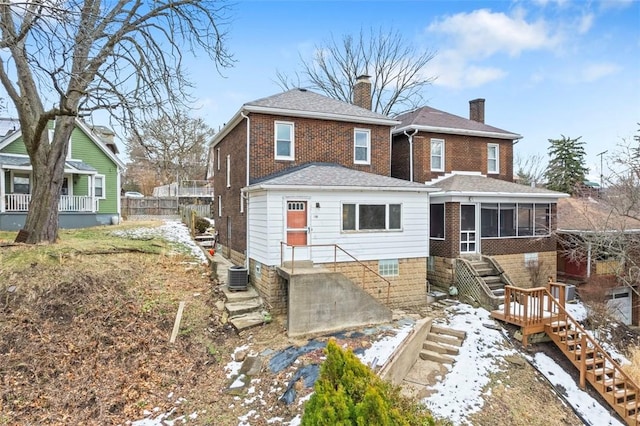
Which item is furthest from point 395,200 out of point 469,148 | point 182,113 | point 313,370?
point 182,113

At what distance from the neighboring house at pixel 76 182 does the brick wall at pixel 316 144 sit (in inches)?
432

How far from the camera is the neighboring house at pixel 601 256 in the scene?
15148mm

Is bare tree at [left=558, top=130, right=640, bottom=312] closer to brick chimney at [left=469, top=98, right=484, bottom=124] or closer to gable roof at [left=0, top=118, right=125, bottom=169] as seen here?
brick chimney at [left=469, top=98, right=484, bottom=124]

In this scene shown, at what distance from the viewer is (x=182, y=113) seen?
14.0 metres

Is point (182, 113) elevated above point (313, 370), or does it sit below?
above

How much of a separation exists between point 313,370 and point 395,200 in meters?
6.77

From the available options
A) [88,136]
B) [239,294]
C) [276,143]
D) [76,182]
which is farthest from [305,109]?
[76,182]

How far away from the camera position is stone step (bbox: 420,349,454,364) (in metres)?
9.04

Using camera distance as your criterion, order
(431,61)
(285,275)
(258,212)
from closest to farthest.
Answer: (285,275) → (258,212) → (431,61)

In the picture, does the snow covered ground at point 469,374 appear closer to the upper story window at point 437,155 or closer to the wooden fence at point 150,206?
the upper story window at point 437,155

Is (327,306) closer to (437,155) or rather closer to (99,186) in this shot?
(437,155)

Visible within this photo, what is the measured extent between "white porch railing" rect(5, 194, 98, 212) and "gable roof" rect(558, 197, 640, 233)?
25.1m

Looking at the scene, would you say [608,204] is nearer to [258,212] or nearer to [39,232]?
[258,212]

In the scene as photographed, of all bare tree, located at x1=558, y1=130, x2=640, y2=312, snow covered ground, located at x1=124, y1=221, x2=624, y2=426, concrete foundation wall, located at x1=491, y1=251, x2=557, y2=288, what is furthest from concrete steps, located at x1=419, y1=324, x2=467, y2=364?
bare tree, located at x1=558, y1=130, x2=640, y2=312
